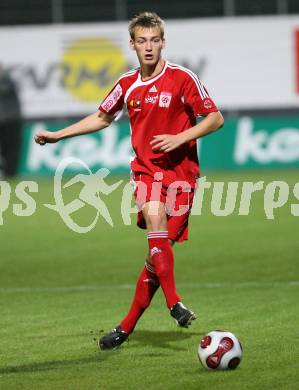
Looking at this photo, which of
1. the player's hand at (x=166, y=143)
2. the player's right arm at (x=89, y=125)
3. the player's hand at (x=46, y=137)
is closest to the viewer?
the player's hand at (x=166, y=143)

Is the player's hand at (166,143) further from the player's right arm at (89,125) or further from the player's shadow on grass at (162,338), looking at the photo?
the player's shadow on grass at (162,338)

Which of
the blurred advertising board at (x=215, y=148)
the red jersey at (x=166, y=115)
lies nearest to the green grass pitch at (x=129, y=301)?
the red jersey at (x=166, y=115)

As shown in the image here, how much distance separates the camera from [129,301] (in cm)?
984

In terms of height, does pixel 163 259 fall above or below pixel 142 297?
above

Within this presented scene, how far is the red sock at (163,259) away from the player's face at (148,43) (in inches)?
46.7

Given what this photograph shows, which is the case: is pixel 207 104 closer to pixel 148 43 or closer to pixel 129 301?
pixel 148 43

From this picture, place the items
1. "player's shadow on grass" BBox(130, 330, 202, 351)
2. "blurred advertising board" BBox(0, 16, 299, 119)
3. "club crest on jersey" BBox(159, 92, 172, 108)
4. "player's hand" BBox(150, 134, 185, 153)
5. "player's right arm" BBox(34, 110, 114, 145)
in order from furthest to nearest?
"blurred advertising board" BBox(0, 16, 299, 119)
"player's right arm" BBox(34, 110, 114, 145)
"player's shadow on grass" BBox(130, 330, 202, 351)
"club crest on jersey" BBox(159, 92, 172, 108)
"player's hand" BBox(150, 134, 185, 153)

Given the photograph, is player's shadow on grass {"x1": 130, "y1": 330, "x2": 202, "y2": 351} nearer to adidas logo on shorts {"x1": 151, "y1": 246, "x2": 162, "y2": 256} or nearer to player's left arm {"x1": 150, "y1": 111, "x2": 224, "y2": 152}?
adidas logo on shorts {"x1": 151, "y1": 246, "x2": 162, "y2": 256}

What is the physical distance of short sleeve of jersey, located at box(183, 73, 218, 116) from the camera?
7.52 meters

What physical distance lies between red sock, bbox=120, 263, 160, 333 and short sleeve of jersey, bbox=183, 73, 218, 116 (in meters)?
1.14

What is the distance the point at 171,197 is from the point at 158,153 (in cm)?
32

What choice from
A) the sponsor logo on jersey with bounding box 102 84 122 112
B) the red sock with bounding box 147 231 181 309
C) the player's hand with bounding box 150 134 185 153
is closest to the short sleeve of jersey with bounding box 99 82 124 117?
the sponsor logo on jersey with bounding box 102 84 122 112

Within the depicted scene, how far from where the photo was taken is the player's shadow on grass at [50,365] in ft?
22.6

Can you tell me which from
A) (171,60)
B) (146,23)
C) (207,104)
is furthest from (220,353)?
(171,60)
